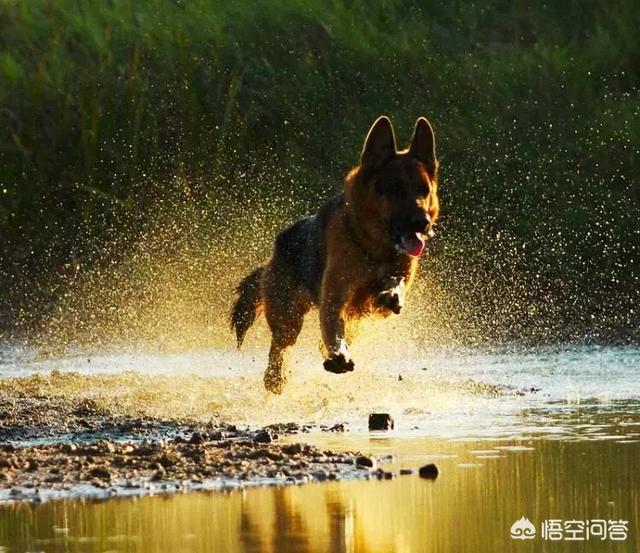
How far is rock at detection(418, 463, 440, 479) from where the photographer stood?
22.7 feet

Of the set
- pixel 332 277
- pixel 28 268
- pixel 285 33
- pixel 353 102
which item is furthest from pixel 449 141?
pixel 332 277

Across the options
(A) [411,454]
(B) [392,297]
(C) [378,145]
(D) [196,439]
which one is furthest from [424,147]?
(A) [411,454]

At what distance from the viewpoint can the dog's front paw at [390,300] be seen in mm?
9586

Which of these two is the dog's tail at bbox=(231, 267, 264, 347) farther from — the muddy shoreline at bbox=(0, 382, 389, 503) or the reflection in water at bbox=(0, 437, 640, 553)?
the reflection in water at bbox=(0, 437, 640, 553)

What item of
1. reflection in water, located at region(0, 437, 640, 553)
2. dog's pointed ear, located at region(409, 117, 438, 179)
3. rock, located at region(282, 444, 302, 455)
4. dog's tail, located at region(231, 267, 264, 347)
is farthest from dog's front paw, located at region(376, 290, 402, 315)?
reflection in water, located at region(0, 437, 640, 553)

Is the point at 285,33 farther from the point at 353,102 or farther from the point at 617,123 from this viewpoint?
the point at 617,123

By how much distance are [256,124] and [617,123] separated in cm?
305

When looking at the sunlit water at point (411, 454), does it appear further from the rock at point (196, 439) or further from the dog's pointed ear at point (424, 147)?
the dog's pointed ear at point (424, 147)

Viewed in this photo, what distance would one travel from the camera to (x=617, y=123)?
1558 cm

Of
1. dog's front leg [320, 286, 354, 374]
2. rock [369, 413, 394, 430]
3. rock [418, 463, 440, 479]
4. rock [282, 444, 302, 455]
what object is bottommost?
rock [418, 463, 440, 479]

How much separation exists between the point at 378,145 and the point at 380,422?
2052mm

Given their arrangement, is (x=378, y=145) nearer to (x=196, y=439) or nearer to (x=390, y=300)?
(x=390, y=300)

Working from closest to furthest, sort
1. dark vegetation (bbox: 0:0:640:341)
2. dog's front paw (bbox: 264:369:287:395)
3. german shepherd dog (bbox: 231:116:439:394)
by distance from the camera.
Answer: german shepherd dog (bbox: 231:116:439:394) < dog's front paw (bbox: 264:369:287:395) < dark vegetation (bbox: 0:0:640:341)

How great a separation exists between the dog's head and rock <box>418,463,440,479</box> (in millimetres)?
2830
